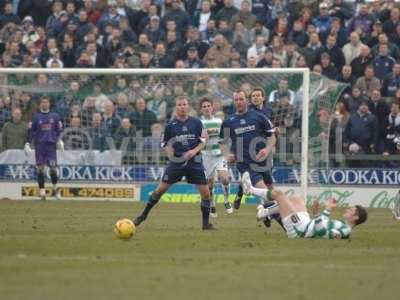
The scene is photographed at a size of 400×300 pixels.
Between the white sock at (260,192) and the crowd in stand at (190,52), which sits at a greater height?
the crowd in stand at (190,52)

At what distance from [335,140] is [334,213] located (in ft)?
14.8

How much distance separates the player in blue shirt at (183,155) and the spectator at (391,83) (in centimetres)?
1058

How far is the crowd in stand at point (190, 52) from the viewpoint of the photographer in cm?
2845

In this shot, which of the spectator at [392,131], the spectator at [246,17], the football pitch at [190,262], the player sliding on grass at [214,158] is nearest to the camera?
the football pitch at [190,262]

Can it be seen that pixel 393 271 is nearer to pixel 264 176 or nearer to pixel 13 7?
pixel 264 176

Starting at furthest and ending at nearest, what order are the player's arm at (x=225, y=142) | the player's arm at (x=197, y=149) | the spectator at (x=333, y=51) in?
the spectator at (x=333, y=51)
the player's arm at (x=225, y=142)
the player's arm at (x=197, y=149)

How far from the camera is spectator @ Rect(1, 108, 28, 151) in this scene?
1150 inches

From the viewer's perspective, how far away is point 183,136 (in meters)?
19.0

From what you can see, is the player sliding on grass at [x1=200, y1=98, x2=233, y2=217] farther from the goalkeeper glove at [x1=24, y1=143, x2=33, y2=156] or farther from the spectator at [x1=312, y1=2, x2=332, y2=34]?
the spectator at [x1=312, y1=2, x2=332, y2=34]

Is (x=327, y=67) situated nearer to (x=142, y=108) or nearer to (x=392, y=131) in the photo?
(x=392, y=131)

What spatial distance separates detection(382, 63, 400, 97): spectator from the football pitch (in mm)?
8360

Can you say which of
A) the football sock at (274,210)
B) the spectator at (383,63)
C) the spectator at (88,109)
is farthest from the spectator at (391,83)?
the football sock at (274,210)

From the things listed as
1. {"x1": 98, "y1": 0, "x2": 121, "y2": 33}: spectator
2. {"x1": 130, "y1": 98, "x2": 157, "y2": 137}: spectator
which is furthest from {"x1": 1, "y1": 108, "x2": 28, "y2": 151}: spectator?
{"x1": 98, "y1": 0, "x2": 121, "y2": 33}: spectator

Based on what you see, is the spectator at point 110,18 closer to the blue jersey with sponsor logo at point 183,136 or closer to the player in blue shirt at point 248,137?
the player in blue shirt at point 248,137
